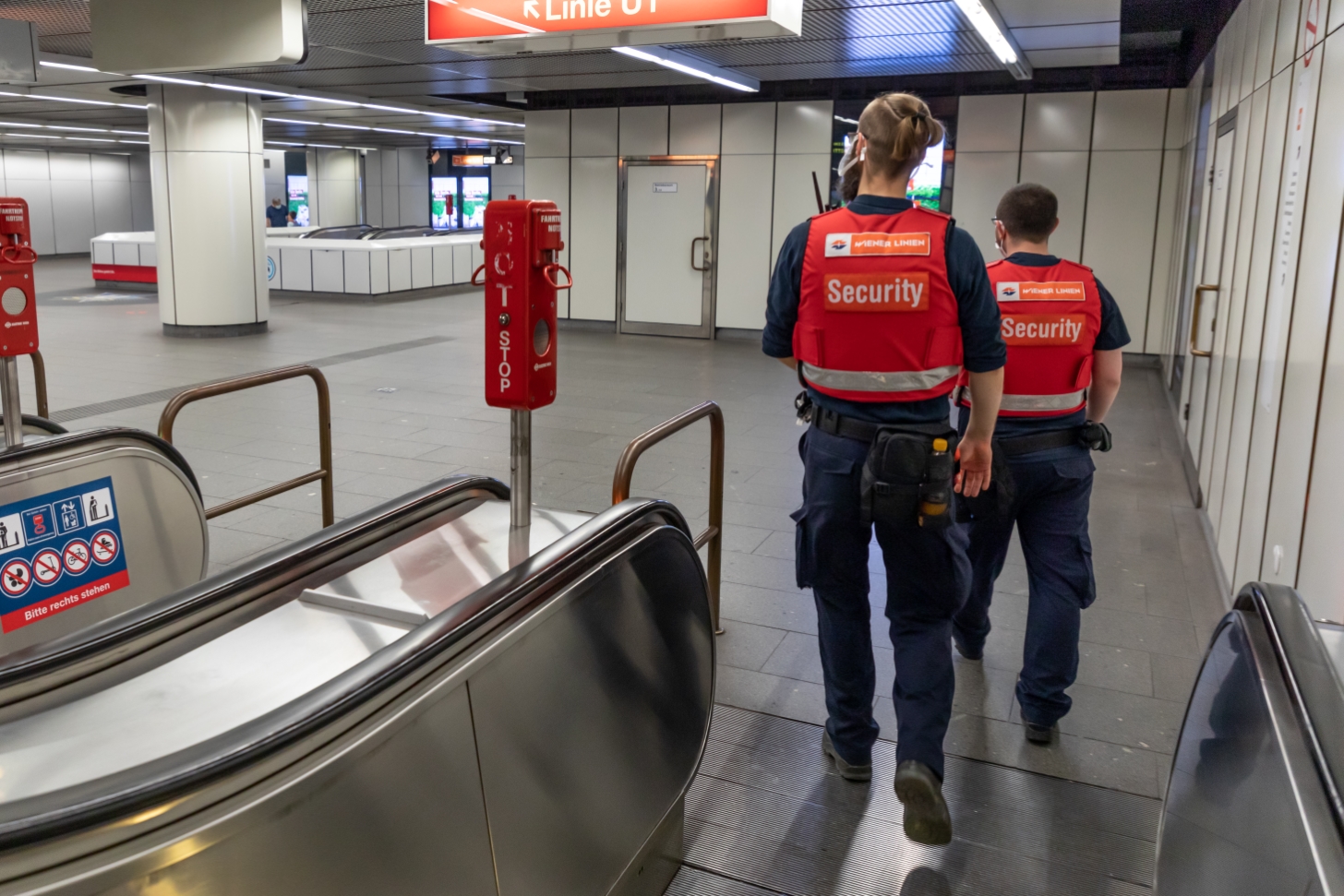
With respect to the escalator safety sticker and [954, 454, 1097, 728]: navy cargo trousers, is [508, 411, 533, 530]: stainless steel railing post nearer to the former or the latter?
[954, 454, 1097, 728]: navy cargo trousers

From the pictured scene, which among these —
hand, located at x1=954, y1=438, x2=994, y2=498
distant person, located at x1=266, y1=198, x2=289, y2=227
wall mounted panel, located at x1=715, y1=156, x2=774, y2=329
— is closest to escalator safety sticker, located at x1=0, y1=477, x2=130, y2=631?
hand, located at x1=954, y1=438, x2=994, y2=498

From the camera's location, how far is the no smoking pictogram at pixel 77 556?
12.0 feet

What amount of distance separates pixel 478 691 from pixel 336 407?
23.0 feet

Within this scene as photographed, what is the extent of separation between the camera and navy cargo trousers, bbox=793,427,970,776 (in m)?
2.67

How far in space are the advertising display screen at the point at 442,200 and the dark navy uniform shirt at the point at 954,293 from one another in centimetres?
2750

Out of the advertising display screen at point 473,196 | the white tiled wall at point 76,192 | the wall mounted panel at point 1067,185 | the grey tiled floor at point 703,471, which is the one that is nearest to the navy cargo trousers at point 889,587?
the grey tiled floor at point 703,471

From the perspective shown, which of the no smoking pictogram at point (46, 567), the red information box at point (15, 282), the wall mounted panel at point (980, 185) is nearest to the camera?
the no smoking pictogram at point (46, 567)

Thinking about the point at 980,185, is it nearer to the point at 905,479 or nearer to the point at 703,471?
the point at 703,471

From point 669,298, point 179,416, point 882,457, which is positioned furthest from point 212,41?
point 669,298

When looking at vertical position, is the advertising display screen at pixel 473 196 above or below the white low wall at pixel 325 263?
above

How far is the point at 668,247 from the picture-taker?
520 inches

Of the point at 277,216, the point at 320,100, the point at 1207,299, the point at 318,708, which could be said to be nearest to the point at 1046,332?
the point at 318,708

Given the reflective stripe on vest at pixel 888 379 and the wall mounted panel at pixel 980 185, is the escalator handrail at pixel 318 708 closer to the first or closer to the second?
the reflective stripe on vest at pixel 888 379

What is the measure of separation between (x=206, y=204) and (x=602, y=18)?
8635mm
